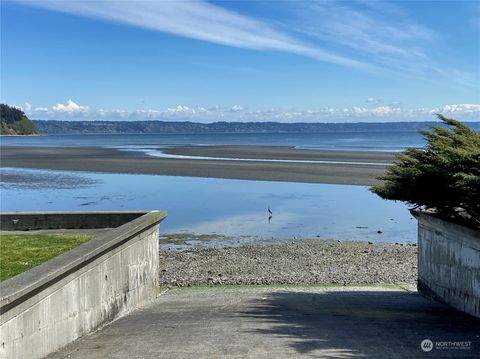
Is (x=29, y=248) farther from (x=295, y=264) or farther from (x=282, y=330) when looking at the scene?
(x=295, y=264)

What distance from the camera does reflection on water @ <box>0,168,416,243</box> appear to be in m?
24.5

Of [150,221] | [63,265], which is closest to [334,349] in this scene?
[63,265]

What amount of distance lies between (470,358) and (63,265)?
475cm

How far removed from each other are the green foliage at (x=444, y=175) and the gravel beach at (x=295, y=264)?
219 inches

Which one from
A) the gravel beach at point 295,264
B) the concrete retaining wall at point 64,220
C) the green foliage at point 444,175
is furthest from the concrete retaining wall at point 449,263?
the concrete retaining wall at point 64,220

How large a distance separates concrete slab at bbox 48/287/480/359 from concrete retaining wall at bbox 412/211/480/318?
282 mm

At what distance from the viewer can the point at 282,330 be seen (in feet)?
24.5

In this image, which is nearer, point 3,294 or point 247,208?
point 3,294

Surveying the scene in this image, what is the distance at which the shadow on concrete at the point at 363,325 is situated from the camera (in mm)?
6359

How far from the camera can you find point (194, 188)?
124ft

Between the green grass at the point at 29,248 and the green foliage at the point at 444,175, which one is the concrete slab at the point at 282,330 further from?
the green foliage at the point at 444,175

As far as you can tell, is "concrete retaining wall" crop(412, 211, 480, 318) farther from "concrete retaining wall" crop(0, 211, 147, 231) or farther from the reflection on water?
the reflection on water

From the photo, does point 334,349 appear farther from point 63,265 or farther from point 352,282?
point 352,282

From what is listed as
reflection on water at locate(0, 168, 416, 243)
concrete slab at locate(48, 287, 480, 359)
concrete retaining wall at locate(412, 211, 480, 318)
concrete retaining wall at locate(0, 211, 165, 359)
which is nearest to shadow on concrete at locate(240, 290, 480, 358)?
concrete slab at locate(48, 287, 480, 359)
